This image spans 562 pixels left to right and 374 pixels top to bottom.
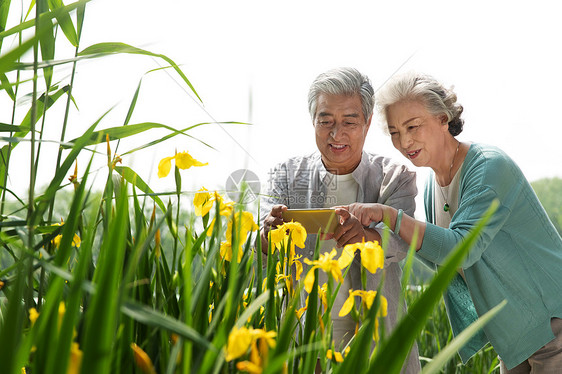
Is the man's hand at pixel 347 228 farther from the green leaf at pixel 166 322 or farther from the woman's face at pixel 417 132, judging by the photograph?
the green leaf at pixel 166 322

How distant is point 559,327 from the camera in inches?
62.8

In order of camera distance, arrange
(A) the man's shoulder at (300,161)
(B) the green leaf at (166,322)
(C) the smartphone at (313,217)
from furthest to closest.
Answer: (A) the man's shoulder at (300,161) < (C) the smartphone at (313,217) < (B) the green leaf at (166,322)

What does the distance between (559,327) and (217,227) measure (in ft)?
4.58

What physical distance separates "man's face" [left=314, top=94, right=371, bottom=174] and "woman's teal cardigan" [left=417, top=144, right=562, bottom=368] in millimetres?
359

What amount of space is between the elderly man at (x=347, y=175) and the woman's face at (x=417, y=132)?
72 millimetres

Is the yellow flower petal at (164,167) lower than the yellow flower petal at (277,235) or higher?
higher

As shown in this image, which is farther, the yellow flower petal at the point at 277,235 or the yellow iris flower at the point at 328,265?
the yellow flower petal at the point at 277,235

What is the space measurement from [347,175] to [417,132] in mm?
276

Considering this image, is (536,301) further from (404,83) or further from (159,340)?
(159,340)

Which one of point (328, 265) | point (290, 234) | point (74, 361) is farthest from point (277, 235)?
point (74, 361)

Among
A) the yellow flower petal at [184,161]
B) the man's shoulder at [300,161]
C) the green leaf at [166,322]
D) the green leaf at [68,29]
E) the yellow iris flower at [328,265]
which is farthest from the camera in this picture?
the man's shoulder at [300,161]

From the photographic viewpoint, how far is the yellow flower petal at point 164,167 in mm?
825

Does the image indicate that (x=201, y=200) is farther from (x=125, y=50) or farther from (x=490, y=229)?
(x=490, y=229)

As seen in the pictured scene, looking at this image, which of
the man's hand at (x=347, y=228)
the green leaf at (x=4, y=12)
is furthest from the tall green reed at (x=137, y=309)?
the man's hand at (x=347, y=228)
